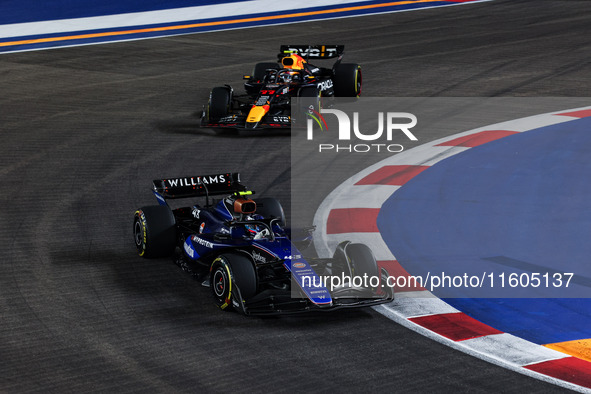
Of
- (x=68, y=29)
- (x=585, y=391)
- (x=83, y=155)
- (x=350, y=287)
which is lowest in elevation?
(x=585, y=391)

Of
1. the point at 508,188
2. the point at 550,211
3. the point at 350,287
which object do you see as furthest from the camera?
the point at 508,188

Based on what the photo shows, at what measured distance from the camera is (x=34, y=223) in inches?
453

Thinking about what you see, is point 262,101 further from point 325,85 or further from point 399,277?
point 399,277

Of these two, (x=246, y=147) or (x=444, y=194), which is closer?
(x=444, y=194)

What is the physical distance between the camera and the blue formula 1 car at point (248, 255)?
873 cm

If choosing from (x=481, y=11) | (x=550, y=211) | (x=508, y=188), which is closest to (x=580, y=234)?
(x=550, y=211)

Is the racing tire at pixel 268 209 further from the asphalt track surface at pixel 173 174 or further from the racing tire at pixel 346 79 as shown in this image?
the racing tire at pixel 346 79

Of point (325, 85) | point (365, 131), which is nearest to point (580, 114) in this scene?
point (365, 131)

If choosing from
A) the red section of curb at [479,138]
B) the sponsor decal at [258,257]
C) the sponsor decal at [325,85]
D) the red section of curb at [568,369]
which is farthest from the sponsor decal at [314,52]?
the red section of curb at [568,369]

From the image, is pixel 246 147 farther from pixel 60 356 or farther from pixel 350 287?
pixel 60 356

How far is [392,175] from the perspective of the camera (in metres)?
13.6

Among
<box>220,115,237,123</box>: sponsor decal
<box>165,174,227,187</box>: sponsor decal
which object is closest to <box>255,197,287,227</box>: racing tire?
<box>165,174,227,187</box>: sponsor decal

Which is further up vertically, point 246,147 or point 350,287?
point 246,147

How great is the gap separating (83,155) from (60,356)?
279 inches
